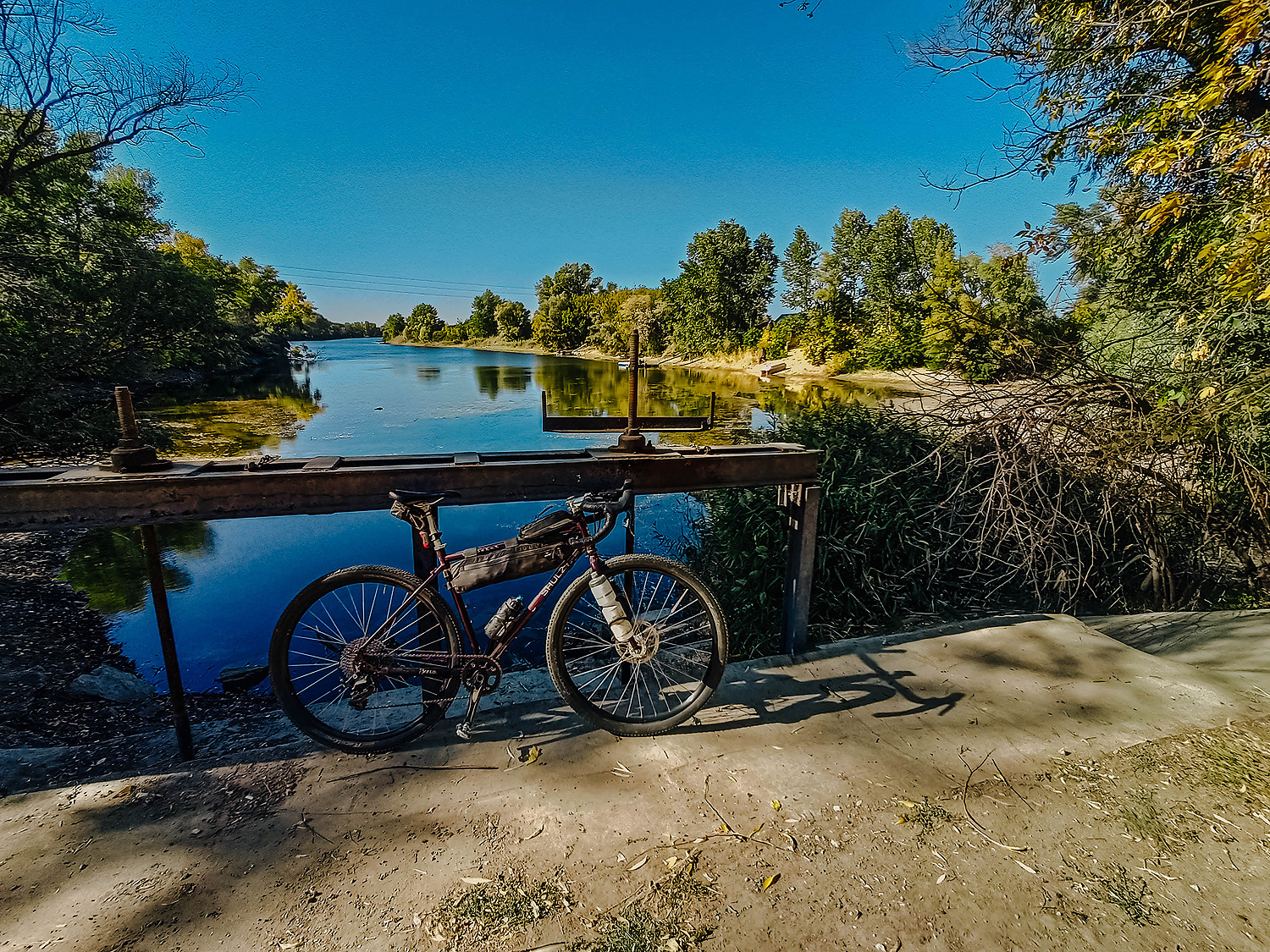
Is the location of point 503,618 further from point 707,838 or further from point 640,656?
point 707,838

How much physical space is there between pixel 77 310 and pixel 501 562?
917 centimetres

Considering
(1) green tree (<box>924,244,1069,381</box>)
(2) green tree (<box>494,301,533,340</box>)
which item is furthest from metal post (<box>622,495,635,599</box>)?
(2) green tree (<box>494,301,533,340</box>)

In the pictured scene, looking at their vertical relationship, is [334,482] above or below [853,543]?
above

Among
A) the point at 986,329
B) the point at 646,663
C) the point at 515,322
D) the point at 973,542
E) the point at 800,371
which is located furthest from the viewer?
the point at 515,322

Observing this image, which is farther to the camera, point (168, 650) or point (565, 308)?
point (565, 308)

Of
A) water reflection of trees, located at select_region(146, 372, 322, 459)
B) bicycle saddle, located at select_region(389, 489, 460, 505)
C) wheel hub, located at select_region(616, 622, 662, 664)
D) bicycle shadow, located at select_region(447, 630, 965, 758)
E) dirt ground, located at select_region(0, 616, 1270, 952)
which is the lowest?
water reflection of trees, located at select_region(146, 372, 322, 459)

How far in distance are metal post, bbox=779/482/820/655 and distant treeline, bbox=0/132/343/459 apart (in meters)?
8.87

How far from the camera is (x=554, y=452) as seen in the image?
2723 mm

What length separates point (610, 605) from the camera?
231 centimetres

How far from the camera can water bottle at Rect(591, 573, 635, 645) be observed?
231cm

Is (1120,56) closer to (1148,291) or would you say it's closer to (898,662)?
(1148,291)

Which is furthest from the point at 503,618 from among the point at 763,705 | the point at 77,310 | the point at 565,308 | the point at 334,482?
the point at 565,308

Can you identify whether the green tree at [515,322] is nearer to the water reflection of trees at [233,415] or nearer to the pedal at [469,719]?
the water reflection of trees at [233,415]

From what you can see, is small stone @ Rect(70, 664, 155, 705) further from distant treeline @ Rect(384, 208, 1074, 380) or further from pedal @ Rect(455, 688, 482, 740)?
distant treeline @ Rect(384, 208, 1074, 380)
